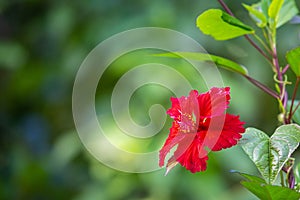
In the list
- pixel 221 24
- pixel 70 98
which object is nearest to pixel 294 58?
pixel 221 24

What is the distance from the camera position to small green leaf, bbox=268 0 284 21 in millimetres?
600

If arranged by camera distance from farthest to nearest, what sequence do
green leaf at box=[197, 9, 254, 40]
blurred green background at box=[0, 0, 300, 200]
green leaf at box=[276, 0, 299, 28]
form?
blurred green background at box=[0, 0, 300, 200] < green leaf at box=[276, 0, 299, 28] < green leaf at box=[197, 9, 254, 40]

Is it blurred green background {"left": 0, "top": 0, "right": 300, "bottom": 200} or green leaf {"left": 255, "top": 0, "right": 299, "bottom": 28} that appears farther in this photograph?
blurred green background {"left": 0, "top": 0, "right": 300, "bottom": 200}

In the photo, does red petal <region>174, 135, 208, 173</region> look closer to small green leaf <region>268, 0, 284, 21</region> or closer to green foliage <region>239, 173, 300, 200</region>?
green foliage <region>239, 173, 300, 200</region>

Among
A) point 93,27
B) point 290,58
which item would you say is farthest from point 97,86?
point 290,58

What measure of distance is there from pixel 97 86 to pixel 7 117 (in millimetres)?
432

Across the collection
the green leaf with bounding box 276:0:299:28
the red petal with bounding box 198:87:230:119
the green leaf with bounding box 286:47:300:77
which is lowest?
the red petal with bounding box 198:87:230:119

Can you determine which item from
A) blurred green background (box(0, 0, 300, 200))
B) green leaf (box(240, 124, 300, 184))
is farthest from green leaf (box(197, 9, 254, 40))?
blurred green background (box(0, 0, 300, 200))

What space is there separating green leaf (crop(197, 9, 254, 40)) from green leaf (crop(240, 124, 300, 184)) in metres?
0.13

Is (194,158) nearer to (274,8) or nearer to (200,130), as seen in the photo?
(200,130)

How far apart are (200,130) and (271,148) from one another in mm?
60

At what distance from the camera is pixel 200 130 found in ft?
1.55

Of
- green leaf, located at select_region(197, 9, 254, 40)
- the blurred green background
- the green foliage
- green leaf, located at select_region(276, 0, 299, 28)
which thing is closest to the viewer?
the green foliage

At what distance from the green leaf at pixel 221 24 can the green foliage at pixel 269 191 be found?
0.55ft
